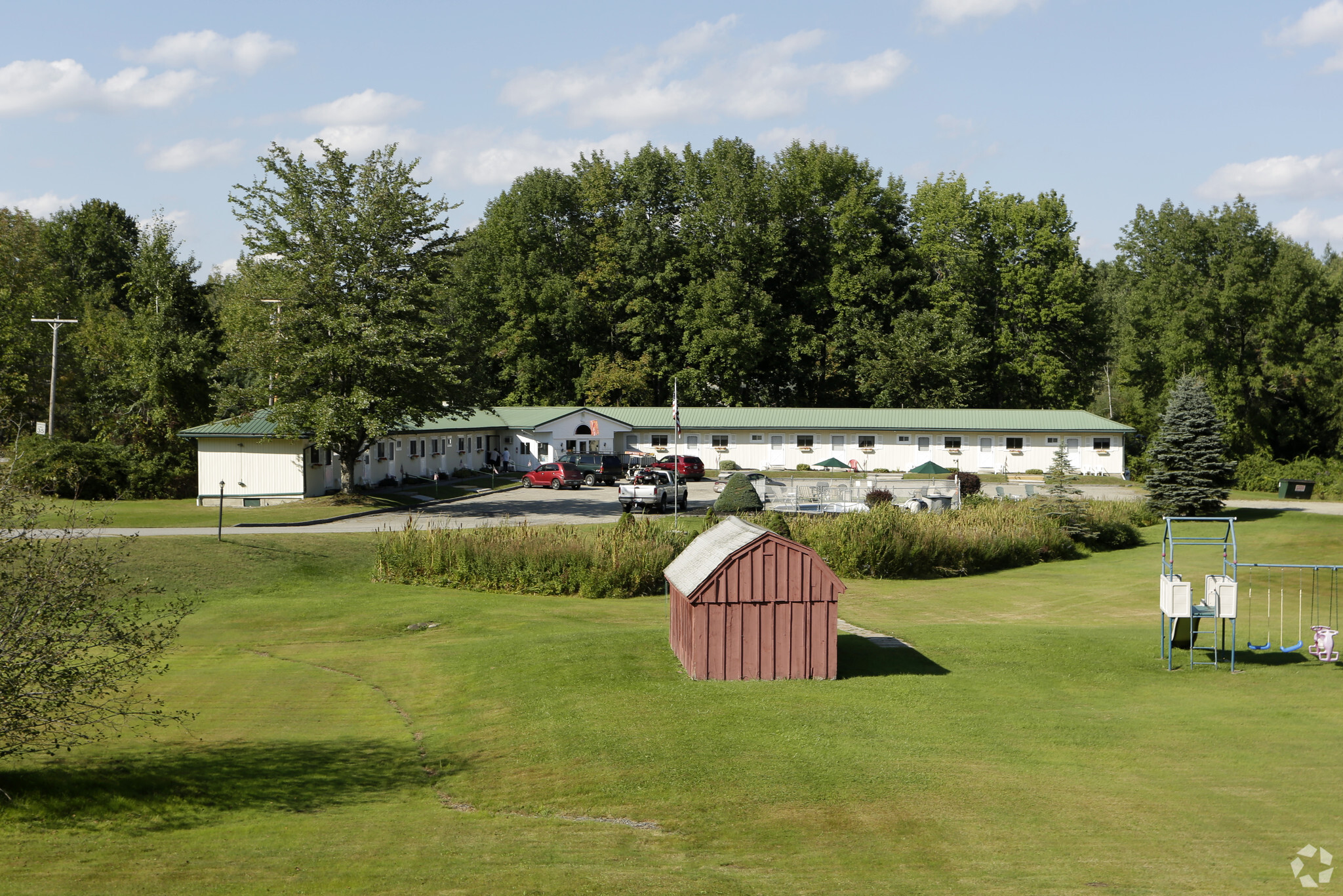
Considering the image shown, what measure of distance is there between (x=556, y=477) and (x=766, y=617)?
38969 mm

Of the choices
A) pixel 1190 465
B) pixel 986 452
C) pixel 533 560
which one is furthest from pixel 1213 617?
pixel 986 452

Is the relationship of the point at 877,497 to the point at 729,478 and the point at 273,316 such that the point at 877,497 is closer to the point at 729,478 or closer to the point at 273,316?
the point at 729,478

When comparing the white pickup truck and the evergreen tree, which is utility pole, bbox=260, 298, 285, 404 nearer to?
the white pickup truck

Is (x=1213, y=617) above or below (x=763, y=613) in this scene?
below

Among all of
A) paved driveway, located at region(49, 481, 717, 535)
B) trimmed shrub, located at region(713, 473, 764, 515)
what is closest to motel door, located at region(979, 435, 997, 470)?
paved driveway, located at region(49, 481, 717, 535)

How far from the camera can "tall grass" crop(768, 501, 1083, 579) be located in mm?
31891

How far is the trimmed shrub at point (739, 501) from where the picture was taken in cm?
3888

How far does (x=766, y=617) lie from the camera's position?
17.5 metres

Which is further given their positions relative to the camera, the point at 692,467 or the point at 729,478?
the point at 692,467

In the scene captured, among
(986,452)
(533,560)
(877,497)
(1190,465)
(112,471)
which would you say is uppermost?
(986,452)

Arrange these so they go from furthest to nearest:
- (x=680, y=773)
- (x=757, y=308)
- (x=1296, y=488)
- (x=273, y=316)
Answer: (x=757, y=308), (x=1296, y=488), (x=273, y=316), (x=680, y=773)

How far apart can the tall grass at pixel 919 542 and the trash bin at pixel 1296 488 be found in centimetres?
2709

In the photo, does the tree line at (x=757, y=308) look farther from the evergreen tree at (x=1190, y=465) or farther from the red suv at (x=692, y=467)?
the evergreen tree at (x=1190, y=465)

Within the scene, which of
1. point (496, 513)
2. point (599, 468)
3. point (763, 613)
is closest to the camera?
point (763, 613)
